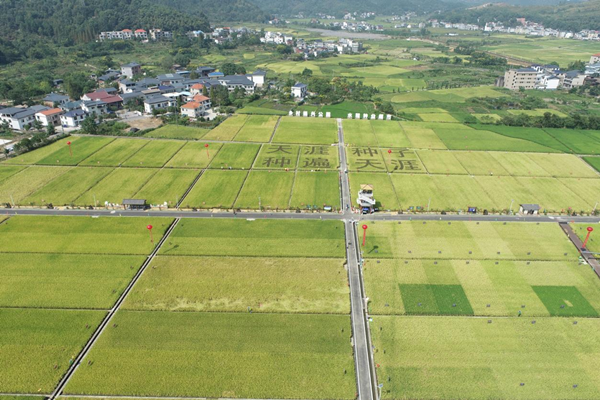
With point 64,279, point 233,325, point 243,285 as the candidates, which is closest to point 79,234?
point 64,279

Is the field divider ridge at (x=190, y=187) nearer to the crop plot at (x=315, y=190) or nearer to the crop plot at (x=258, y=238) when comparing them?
the crop plot at (x=258, y=238)

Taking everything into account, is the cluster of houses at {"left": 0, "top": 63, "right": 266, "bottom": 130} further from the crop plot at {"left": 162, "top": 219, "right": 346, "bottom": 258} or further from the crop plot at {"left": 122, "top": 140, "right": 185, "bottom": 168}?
the crop plot at {"left": 162, "top": 219, "right": 346, "bottom": 258}

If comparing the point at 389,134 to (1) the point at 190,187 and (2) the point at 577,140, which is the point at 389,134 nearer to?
(2) the point at 577,140

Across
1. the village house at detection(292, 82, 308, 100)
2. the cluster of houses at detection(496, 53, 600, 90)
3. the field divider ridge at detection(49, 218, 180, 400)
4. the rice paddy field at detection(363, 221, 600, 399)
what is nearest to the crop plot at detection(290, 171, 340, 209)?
the rice paddy field at detection(363, 221, 600, 399)

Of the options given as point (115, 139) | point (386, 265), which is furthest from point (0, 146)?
point (386, 265)

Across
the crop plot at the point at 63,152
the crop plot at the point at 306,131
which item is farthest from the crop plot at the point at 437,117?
the crop plot at the point at 63,152
